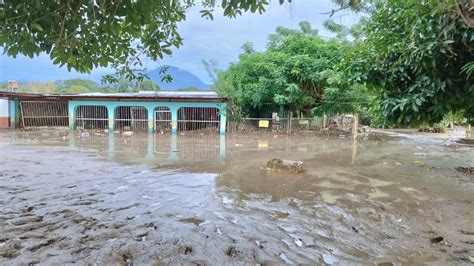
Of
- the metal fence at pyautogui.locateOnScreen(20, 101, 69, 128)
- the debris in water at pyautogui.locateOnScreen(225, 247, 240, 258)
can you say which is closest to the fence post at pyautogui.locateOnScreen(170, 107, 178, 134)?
the metal fence at pyautogui.locateOnScreen(20, 101, 69, 128)

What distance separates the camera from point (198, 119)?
28.7 m

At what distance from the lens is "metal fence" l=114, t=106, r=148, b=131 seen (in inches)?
1057

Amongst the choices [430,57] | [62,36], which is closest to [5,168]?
[62,36]

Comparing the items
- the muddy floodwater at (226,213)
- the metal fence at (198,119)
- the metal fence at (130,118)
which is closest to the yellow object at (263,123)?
the metal fence at (198,119)

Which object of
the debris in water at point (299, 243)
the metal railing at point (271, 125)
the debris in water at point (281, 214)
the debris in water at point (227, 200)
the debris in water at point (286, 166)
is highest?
the metal railing at point (271, 125)

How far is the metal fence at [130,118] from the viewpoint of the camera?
88.1ft

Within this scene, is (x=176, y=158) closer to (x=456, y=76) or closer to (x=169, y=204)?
(x=169, y=204)

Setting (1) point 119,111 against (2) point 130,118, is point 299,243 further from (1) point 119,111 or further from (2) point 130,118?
(1) point 119,111

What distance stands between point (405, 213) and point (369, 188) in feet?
6.84

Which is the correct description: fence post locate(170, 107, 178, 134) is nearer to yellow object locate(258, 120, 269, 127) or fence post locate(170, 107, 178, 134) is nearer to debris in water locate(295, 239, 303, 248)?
yellow object locate(258, 120, 269, 127)

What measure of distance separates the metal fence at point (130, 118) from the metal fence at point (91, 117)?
3.26ft

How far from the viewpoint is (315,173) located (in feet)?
34.9

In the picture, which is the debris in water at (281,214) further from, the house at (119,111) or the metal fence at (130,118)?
the metal fence at (130,118)

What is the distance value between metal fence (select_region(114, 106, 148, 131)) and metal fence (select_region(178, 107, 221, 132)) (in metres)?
2.79
